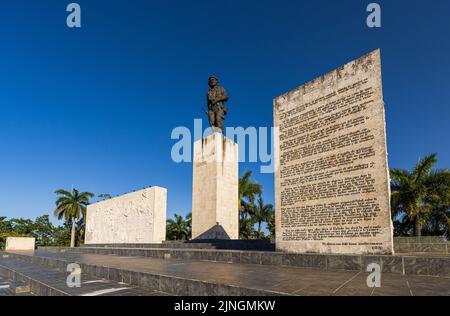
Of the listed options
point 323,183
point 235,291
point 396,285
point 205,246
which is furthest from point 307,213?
point 205,246

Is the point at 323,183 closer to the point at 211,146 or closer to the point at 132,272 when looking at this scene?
the point at 132,272

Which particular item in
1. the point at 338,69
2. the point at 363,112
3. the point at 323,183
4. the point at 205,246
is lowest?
the point at 205,246

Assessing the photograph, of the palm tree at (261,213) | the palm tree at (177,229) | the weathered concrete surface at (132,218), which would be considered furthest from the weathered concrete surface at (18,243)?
the palm tree at (261,213)

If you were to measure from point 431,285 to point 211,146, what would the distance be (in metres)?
11.7

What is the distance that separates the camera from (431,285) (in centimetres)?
402

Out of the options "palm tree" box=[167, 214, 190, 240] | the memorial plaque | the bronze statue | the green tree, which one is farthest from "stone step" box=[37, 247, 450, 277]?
the green tree

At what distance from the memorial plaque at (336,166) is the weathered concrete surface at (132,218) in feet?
37.9

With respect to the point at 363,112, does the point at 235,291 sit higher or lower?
lower

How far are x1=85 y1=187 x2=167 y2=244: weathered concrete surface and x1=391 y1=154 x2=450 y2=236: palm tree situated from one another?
46.2ft

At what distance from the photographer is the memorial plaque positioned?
6.54m
